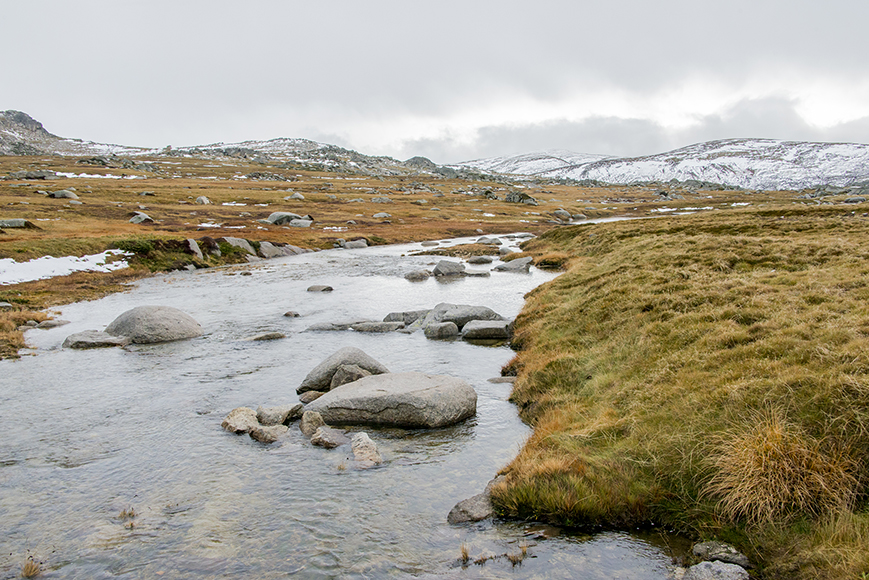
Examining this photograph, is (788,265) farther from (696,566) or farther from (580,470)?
(696,566)

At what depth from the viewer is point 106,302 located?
113 feet

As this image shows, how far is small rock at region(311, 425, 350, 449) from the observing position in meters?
13.3

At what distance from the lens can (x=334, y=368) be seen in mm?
18172

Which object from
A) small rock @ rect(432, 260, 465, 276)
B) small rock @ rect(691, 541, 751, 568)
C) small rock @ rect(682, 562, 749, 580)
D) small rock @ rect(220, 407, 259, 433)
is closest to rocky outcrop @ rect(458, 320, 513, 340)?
small rock @ rect(220, 407, 259, 433)

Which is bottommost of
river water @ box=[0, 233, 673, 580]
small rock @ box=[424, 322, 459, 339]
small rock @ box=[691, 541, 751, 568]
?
river water @ box=[0, 233, 673, 580]

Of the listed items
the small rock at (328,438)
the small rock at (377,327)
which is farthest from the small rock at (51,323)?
the small rock at (328,438)

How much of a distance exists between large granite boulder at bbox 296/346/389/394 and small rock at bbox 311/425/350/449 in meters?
3.91

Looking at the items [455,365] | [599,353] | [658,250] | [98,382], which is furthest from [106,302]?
[658,250]

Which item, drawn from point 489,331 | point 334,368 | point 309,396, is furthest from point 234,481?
point 489,331

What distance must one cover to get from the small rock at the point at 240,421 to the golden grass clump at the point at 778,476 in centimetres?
1185

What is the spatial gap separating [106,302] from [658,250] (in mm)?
37312

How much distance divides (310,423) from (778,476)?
450 inches

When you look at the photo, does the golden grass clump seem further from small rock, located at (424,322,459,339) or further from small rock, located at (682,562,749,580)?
small rock, located at (424,322,459,339)

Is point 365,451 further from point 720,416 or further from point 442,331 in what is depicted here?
point 442,331
